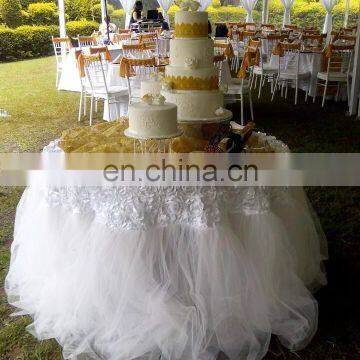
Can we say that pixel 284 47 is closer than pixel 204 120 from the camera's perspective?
No

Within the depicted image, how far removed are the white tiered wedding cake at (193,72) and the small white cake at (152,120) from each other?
0.96 ft

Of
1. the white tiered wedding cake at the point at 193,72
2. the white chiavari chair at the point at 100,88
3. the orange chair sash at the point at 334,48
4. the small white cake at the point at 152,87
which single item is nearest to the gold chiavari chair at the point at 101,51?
the white chiavari chair at the point at 100,88

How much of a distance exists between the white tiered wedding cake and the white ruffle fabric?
1.71ft

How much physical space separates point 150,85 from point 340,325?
1535 mm

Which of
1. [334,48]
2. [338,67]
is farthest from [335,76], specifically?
[334,48]

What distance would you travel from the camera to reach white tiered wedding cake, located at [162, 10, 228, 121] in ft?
6.82

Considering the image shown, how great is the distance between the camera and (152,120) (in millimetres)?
1764

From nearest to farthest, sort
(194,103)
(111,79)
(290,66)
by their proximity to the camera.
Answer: (194,103)
(111,79)
(290,66)

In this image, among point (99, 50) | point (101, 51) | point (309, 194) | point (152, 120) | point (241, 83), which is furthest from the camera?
point (101, 51)

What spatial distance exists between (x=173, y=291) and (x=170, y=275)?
3.0 inches

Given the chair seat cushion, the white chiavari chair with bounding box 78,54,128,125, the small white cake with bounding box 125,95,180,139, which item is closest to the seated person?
the white chiavari chair with bounding box 78,54,128,125

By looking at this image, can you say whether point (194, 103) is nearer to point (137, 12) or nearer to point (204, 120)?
point (204, 120)

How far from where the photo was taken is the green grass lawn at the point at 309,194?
1968mm

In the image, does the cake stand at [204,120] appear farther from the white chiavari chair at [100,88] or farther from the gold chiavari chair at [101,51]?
the gold chiavari chair at [101,51]
